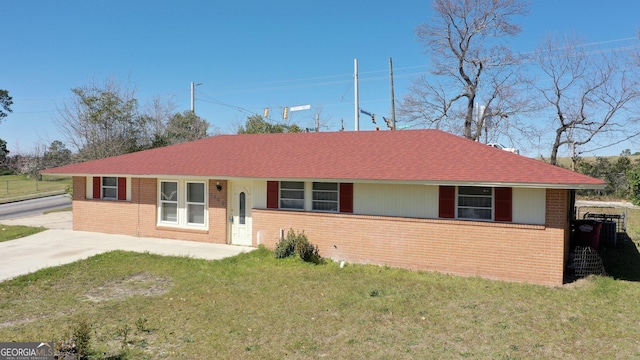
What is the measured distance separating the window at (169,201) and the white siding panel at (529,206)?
11236 mm

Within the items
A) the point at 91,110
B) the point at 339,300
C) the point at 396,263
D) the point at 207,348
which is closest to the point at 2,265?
the point at 207,348

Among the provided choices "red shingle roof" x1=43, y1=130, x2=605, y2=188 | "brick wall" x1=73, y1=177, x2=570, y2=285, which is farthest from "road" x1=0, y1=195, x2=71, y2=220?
"brick wall" x1=73, y1=177, x2=570, y2=285

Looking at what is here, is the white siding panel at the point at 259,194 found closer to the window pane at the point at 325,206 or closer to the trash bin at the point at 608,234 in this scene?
the window pane at the point at 325,206

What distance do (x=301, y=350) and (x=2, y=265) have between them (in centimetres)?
972

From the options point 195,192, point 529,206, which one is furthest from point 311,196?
point 529,206

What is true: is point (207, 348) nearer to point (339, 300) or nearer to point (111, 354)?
point (111, 354)

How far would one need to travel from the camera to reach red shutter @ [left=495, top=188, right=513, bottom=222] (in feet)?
34.5

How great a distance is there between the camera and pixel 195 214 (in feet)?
49.3

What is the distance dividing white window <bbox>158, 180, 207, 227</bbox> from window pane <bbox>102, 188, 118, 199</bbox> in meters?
2.35

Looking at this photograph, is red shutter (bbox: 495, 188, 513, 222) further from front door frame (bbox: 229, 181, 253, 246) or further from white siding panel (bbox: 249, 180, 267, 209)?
front door frame (bbox: 229, 181, 253, 246)

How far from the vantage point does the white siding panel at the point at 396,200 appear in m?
11.3

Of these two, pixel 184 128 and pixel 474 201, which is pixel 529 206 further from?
pixel 184 128

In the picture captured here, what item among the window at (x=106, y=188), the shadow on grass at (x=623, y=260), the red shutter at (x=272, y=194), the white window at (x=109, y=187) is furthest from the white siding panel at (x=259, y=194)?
the shadow on grass at (x=623, y=260)

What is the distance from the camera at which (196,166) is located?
14.9m
